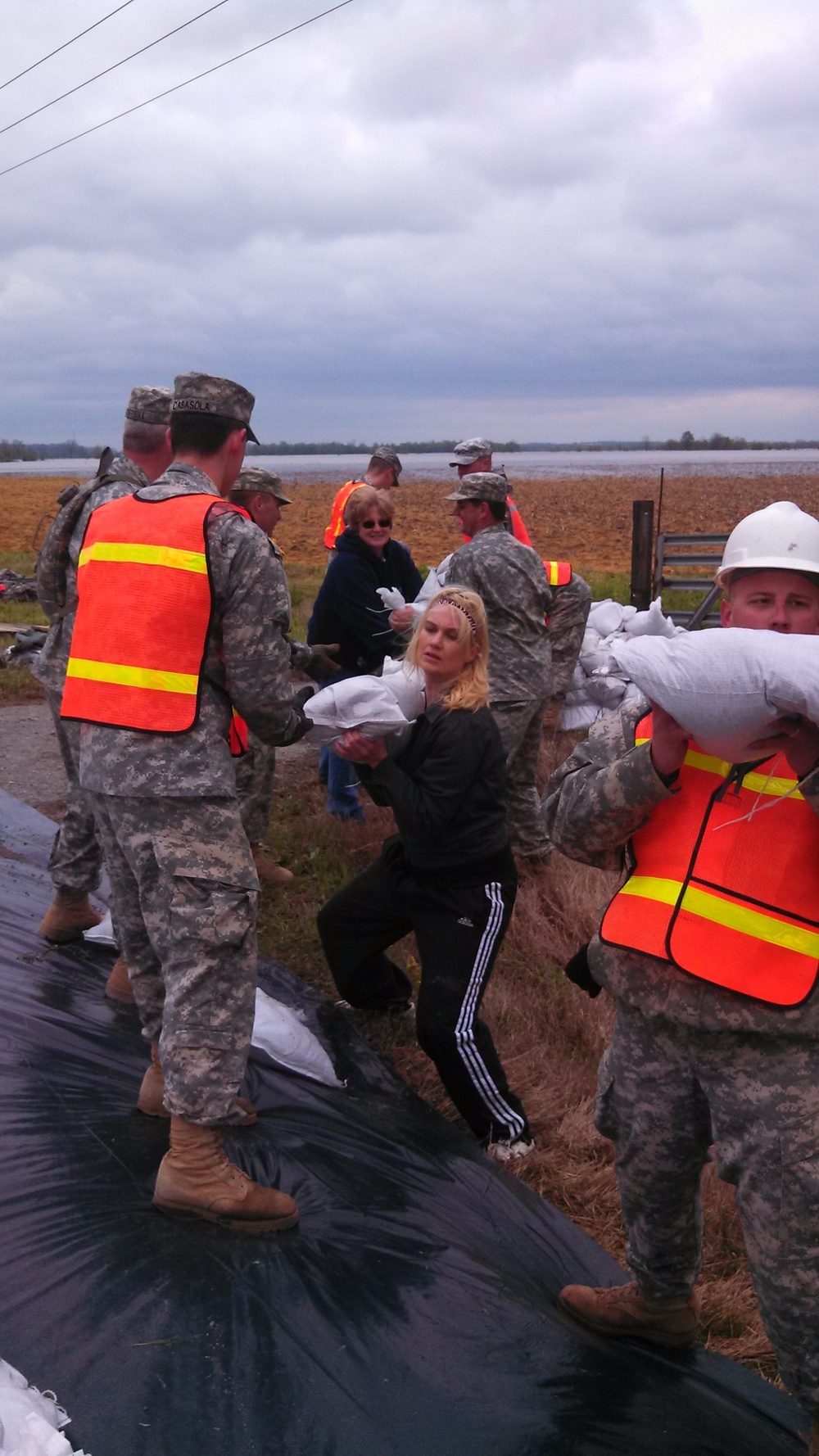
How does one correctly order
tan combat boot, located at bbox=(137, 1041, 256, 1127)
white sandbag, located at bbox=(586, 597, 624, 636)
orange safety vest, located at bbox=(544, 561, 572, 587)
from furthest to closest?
1. white sandbag, located at bbox=(586, 597, 624, 636)
2. orange safety vest, located at bbox=(544, 561, 572, 587)
3. tan combat boot, located at bbox=(137, 1041, 256, 1127)

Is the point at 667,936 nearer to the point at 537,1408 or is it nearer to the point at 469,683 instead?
the point at 537,1408

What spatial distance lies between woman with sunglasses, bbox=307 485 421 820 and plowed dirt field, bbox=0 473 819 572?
10.6 m

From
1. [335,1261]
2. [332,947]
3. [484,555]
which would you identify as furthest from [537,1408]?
[484,555]

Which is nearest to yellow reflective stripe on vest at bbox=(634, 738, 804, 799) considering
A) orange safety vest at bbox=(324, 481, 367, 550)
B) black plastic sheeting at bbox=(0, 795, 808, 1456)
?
black plastic sheeting at bbox=(0, 795, 808, 1456)

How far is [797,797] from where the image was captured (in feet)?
6.62

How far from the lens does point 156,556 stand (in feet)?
8.98

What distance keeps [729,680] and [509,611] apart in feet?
12.7

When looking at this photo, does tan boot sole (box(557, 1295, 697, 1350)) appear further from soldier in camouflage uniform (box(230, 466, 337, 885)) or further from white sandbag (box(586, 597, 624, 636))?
white sandbag (box(586, 597, 624, 636))

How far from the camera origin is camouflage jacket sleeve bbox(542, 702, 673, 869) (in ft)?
6.86

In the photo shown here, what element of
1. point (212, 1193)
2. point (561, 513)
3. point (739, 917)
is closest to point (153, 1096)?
point (212, 1193)

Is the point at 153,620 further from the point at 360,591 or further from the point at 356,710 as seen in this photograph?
the point at 360,591

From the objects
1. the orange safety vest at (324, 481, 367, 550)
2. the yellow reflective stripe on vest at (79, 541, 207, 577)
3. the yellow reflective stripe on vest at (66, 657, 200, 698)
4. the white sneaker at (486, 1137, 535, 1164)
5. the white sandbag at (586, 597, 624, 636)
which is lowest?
the white sneaker at (486, 1137, 535, 1164)

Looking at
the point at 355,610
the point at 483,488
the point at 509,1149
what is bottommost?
the point at 509,1149

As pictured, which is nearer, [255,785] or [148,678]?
[148,678]
